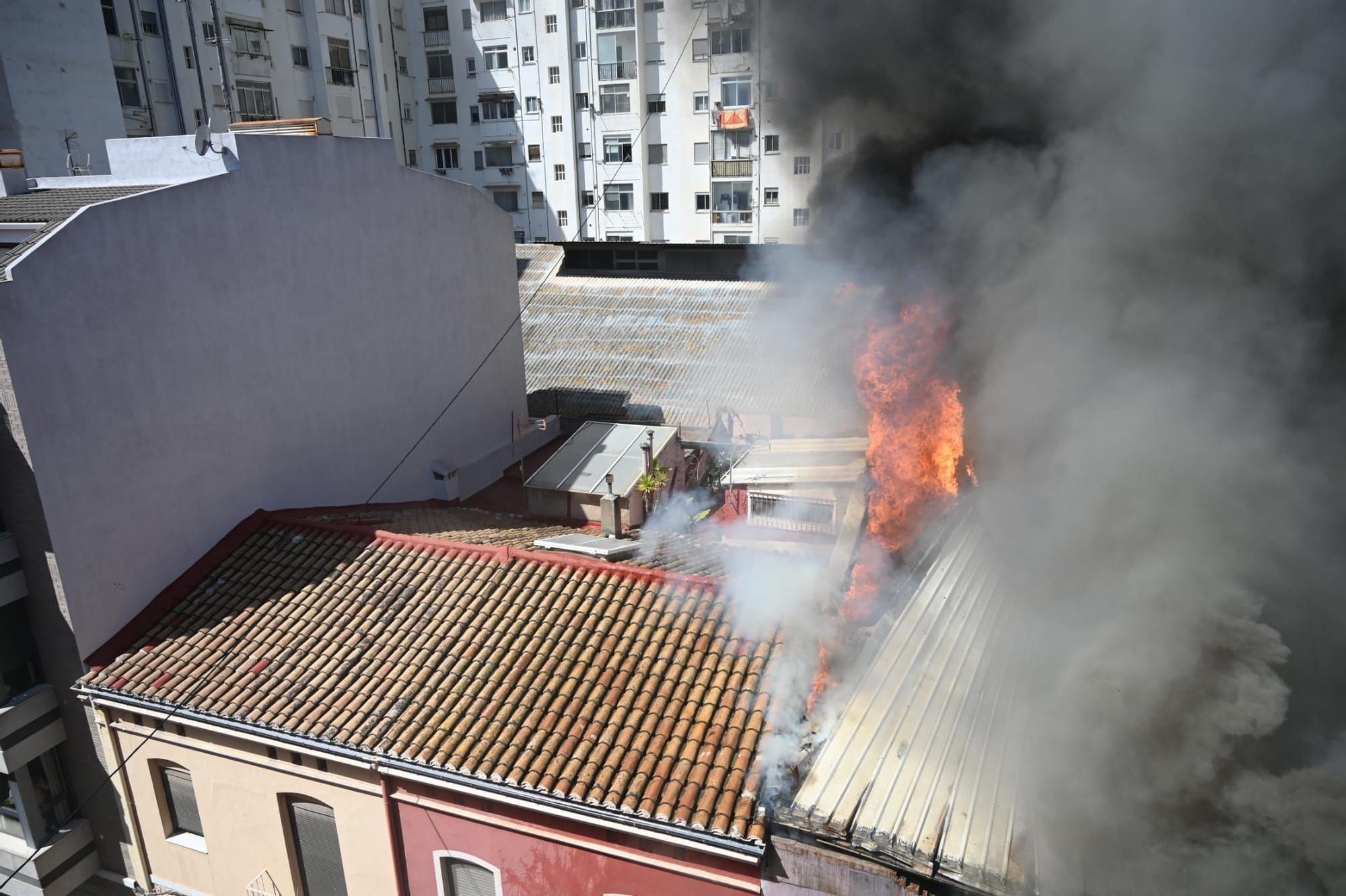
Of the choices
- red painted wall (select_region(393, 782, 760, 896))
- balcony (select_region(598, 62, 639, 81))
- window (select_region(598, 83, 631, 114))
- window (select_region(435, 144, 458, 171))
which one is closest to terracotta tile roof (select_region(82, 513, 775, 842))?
Answer: red painted wall (select_region(393, 782, 760, 896))

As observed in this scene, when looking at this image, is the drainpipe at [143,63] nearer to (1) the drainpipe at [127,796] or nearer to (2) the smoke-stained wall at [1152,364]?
(1) the drainpipe at [127,796]

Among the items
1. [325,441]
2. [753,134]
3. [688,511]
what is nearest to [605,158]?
[753,134]

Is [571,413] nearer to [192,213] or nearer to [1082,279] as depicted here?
[192,213]

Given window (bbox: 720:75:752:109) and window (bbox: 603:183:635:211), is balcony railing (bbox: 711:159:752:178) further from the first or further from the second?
window (bbox: 603:183:635:211)

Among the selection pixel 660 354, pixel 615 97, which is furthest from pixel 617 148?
pixel 660 354

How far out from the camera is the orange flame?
1111cm

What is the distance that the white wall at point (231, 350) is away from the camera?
10445mm

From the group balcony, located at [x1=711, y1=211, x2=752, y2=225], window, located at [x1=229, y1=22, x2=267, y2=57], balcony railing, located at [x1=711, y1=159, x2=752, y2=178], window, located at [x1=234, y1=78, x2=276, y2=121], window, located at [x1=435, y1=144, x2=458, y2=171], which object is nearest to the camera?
window, located at [x1=229, y1=22, x2=267, y2=57]

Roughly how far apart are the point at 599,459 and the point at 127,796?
10203 mm

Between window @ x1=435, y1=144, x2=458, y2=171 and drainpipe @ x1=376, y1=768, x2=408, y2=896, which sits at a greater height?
window @ x1=435, y1=144, x2=458, y2=171

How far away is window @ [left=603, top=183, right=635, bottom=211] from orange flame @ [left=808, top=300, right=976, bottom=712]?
102 feet

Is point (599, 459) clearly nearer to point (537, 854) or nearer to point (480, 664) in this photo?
point (480, 664)

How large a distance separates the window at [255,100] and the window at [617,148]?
14588mm

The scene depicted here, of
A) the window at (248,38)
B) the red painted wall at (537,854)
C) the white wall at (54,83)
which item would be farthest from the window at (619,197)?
the red painted wall at (537,854)
